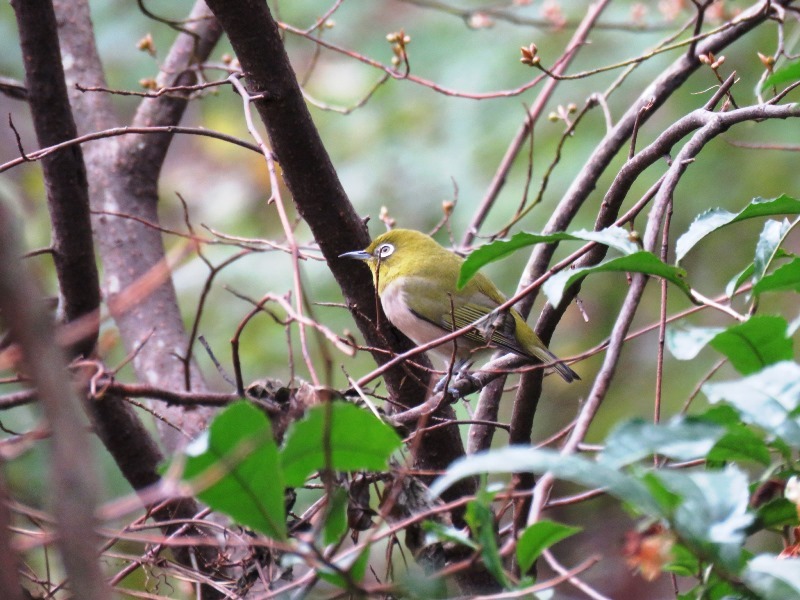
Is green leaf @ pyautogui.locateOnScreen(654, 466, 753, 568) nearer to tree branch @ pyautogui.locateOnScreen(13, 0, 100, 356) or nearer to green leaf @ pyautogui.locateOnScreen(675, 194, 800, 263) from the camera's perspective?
green leaf @ pyautogui.locateOnScreen(675, 194, 800, 263)

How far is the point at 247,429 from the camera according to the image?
1.47 metres

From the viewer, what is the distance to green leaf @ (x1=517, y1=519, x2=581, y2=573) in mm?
1563

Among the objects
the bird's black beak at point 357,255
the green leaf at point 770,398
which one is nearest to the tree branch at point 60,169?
the bird's black beak at point 357,255

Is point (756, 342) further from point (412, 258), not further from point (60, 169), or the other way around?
point (412, 258)

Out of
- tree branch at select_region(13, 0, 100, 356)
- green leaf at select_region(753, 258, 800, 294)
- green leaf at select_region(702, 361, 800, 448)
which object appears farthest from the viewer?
tree branch at select_region(13, 0, 100, 356)

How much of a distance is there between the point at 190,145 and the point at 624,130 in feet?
28.2

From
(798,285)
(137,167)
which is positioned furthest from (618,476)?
(137,167)

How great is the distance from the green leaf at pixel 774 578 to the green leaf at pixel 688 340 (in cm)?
41

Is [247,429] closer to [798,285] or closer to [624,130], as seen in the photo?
[798,285]

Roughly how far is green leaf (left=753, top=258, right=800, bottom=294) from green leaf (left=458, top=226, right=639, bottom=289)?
0.26 m

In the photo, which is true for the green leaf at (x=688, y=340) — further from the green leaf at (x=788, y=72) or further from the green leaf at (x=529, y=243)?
the green leaf at (x=788, y=72)

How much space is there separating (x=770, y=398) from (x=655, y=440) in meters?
0.25

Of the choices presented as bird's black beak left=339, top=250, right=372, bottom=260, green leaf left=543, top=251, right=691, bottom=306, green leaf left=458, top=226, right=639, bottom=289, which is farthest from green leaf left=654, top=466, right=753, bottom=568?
bird's black beak left=339, top=250, right=372, bottom=260

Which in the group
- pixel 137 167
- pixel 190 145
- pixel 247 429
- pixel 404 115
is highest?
pixel 190 145
